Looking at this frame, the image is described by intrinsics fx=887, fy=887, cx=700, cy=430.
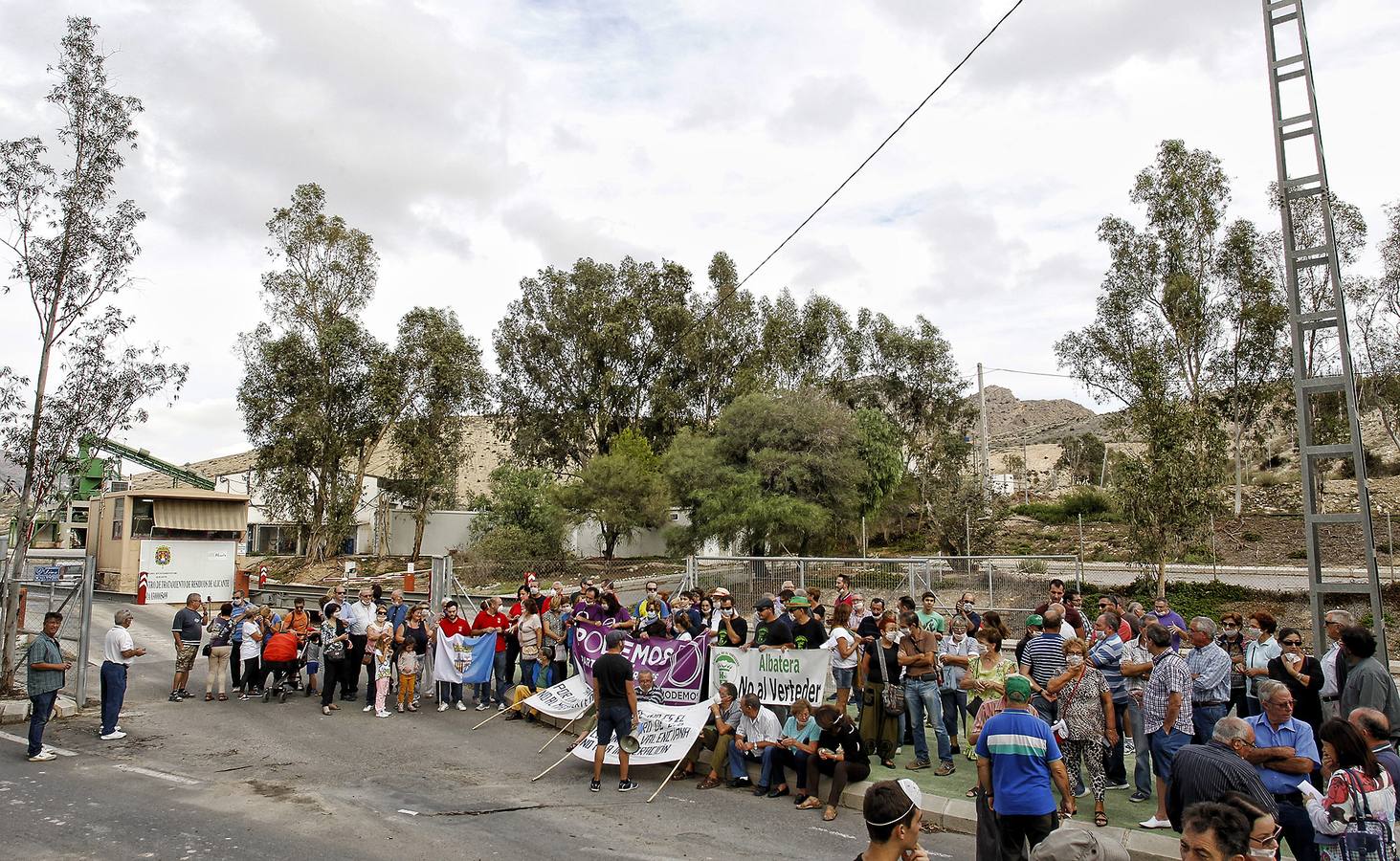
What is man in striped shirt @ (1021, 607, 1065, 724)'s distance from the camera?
28.0ft

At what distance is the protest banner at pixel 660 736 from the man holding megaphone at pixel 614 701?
258mm

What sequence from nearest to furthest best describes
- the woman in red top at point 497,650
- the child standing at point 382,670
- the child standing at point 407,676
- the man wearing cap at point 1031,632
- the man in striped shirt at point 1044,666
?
the man in striped shirt at point 1044,666
the man wearing cap at point 1031,632
the child standing at point 382,670
the child standing at point 407,676
the woman in red top at point 497,650

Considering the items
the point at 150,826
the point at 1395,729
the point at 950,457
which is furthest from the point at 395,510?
the point at 1395,729

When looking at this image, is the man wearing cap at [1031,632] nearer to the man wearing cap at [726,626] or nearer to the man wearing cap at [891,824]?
the man wearing cap at [726,626]

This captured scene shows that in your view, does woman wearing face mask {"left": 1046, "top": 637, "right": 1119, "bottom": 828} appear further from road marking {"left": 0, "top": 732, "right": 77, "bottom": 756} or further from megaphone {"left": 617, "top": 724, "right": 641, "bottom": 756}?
road marking {"left": 0, "top": 732, "right": 77, "bottom": 756}

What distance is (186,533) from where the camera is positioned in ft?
105

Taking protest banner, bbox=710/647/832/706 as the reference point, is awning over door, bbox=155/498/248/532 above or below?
above

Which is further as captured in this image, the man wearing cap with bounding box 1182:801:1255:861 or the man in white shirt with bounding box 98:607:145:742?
the man in white shirt with bounding box 98:607:145:742

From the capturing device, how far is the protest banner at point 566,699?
12.4 meters

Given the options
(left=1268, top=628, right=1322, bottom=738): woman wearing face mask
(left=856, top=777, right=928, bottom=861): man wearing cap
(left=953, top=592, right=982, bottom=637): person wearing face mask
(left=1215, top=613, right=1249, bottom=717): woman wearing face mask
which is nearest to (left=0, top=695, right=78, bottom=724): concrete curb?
(left=953, top=592, right=982, bottom=637): person wearing face mask

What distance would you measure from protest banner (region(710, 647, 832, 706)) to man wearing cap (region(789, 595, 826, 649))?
0.14 m

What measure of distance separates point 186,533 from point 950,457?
1468 inches

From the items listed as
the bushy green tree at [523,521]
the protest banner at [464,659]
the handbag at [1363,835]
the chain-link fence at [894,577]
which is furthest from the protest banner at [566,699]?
the bushy green tree at [523,521]

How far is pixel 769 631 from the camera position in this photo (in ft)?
36.1
